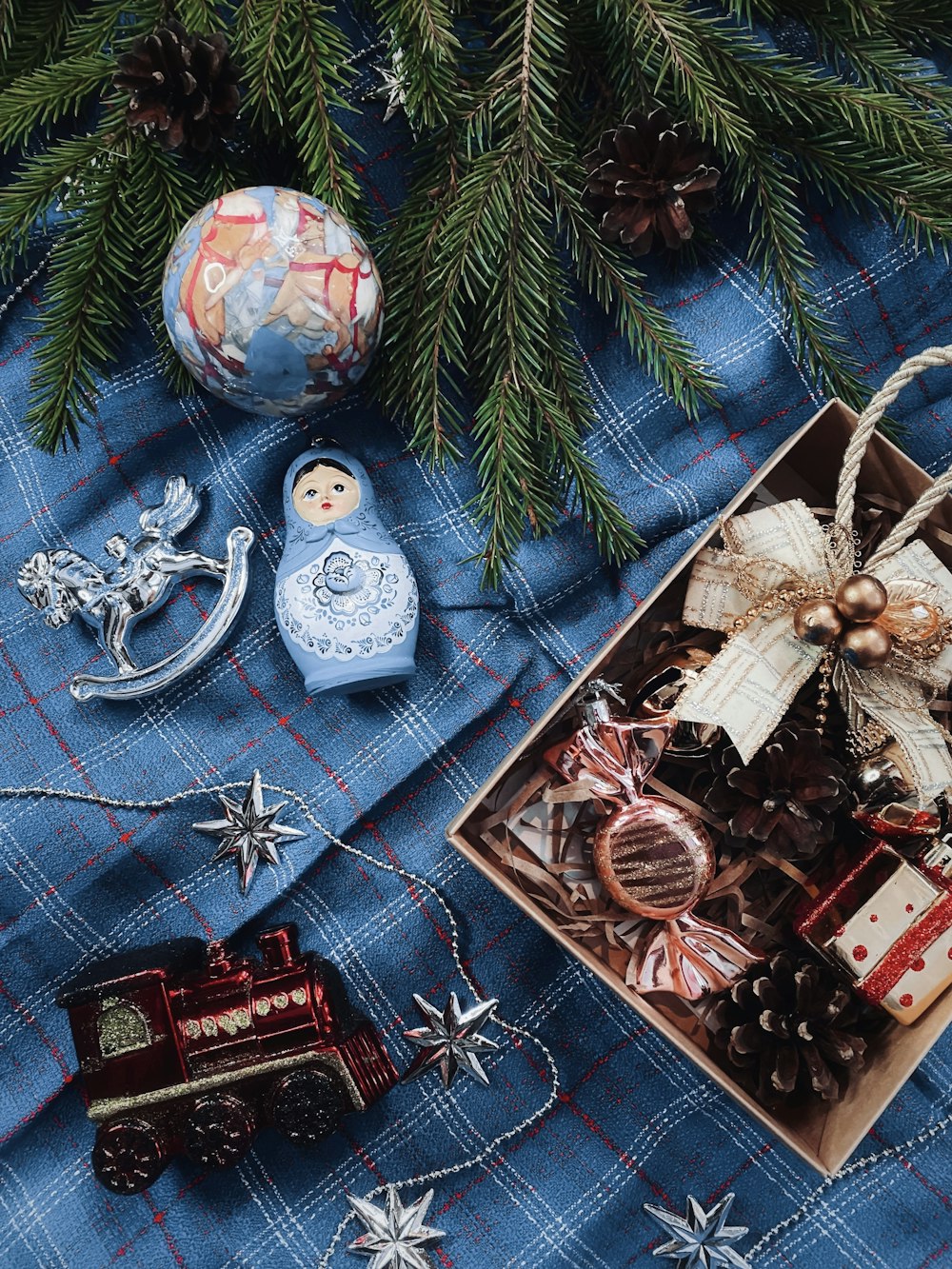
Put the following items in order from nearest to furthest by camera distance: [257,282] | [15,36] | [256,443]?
1. [257,282]
2. [15,36]
3. [256,443]

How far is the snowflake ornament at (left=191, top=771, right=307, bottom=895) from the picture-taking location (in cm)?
101

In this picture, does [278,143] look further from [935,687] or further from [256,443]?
[935,687]

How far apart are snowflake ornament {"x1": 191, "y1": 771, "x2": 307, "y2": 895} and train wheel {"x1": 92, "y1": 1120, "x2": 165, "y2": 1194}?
0.23 meters

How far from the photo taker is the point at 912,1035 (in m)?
0.82

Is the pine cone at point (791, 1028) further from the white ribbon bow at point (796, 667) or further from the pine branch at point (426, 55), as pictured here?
the pine branch at point (426, 55)

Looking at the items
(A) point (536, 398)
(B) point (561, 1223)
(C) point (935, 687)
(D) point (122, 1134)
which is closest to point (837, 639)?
(C) point (935, 687)

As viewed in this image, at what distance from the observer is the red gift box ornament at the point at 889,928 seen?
838 mm

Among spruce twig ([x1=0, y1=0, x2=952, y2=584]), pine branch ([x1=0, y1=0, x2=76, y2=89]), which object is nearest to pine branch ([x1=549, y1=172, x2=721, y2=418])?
spruce twig ([x1=0, y1=0, x2=952, y2=584])

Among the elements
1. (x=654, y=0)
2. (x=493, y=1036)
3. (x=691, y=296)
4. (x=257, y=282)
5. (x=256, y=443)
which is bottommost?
(x=493, y=1036)

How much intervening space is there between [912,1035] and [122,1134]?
2.20 ft

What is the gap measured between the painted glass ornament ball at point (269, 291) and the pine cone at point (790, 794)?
48 cm

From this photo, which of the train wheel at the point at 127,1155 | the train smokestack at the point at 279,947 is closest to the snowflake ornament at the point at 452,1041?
the train smokestack at the point at 279,947

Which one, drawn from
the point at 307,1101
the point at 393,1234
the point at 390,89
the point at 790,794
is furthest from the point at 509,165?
the point at 393,1234

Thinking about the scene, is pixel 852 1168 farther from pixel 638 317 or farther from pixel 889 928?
pixel 638 317
